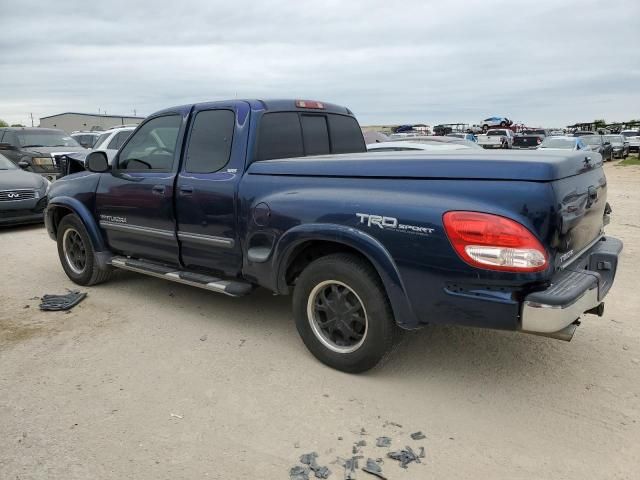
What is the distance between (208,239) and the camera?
4301mm

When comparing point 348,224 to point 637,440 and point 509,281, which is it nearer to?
point 509,281

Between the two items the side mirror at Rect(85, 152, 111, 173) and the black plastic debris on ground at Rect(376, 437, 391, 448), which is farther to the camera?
the side mirror at Rect(85, 152, 111, 173)

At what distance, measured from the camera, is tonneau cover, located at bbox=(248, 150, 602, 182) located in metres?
2.83

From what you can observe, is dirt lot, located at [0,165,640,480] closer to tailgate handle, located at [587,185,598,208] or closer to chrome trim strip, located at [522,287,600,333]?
chrome trim strip, located at [522,287,600,333]

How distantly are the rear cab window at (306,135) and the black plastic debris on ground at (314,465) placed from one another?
2311 millimetres

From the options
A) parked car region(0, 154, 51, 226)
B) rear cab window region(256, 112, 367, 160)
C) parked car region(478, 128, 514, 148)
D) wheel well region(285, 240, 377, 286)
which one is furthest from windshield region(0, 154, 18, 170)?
parked car region(478, 128, 514, 148)

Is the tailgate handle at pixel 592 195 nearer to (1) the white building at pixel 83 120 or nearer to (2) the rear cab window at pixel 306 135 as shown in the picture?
(2) the rear cab window at pixel 306 135

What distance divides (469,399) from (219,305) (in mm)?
2652

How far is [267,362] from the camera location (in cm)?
388

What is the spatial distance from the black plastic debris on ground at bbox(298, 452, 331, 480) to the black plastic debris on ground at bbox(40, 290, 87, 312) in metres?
3.32

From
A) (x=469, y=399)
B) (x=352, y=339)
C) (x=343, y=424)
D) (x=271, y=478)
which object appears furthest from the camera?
(x=352, y=339)

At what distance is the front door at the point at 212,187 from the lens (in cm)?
414

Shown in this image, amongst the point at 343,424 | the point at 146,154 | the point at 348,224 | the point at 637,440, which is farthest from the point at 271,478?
the point at 146,154

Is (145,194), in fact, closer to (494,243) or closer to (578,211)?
(494,243)
